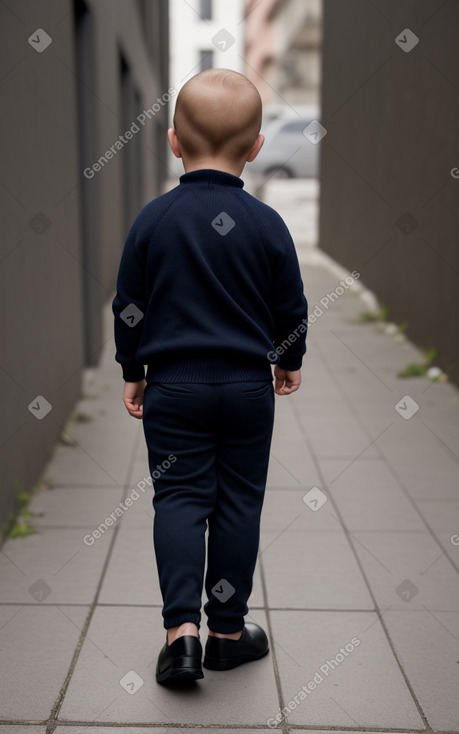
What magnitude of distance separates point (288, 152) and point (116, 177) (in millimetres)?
11088

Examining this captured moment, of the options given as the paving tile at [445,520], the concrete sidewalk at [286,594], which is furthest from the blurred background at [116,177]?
the paving tile at [445,520]

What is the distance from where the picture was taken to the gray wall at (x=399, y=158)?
5.91 m

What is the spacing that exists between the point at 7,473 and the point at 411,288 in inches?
175

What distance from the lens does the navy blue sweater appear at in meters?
2.11

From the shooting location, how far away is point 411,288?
6.93 m

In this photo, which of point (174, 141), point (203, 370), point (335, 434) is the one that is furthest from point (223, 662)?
point (335, 434)

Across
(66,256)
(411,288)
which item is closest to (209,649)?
(66,256)

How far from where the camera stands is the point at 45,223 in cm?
410
